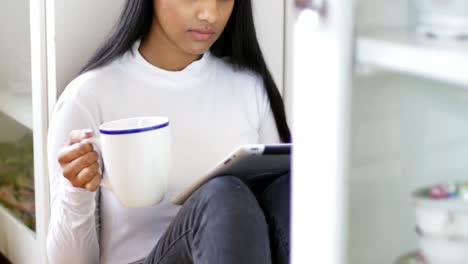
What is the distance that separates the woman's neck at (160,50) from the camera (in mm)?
1148

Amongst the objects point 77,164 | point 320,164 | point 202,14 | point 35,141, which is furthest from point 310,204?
point 35,141

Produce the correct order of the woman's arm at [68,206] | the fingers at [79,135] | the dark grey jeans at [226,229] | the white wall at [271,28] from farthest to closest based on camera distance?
the white wall at [271,28]
the woman's arm at [68,206]
the fingers at [79,135]
the dark grey jeans at [226,229]

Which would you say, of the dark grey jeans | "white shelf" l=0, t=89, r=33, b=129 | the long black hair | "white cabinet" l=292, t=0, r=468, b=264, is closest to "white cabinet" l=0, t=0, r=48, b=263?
"white shelf" l=0, t=89, r=33, b=129

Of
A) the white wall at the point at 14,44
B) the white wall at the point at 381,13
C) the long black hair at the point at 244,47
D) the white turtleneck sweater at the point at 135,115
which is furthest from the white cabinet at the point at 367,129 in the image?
the white wall at the point at 14,44

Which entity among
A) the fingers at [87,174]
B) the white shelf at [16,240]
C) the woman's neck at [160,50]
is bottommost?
the white shelf at [16,240]

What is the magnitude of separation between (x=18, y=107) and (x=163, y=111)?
1.50 feet

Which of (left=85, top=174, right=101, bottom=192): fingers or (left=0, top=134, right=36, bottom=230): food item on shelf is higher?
(left=85, top=174, right=101, bottom=192): fingers

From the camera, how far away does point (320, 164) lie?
18.0 inches

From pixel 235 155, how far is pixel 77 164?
216 millimetres

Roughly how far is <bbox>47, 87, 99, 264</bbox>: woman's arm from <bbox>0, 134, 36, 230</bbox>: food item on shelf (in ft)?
1.08

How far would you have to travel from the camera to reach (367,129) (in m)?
0.45

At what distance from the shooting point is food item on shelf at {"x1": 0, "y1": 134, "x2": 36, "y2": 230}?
56.7 inches

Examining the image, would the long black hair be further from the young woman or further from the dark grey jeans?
the dark grey jeans

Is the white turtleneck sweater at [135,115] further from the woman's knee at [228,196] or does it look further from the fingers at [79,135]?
the woman's knee at [228,196]
